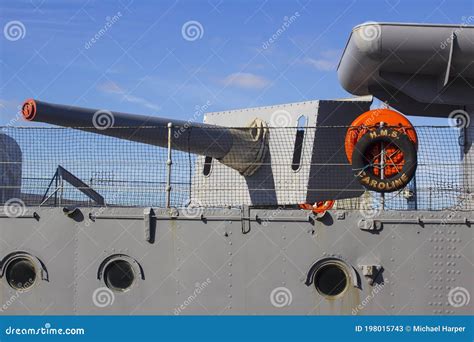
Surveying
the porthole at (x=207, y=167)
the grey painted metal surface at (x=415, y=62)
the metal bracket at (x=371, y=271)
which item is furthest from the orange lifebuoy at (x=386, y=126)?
the porthole at (x=207, y=167)

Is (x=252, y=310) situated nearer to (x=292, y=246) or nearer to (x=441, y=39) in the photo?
(x=292, y=246)

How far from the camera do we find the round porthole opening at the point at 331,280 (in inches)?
314

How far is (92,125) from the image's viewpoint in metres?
8.79

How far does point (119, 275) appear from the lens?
323 inches

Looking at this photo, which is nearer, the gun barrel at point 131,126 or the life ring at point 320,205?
the gun barrel at point 131,126

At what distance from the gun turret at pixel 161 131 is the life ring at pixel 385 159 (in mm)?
1300

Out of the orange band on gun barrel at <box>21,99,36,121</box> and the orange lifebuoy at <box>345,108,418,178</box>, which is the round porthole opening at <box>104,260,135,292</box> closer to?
the orange band on gun barrel at <box>21,99,36,121</box>

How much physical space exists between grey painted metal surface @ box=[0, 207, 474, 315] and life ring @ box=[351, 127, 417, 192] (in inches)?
16.4

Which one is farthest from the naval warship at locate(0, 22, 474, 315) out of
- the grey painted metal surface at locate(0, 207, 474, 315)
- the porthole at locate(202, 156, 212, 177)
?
the porthole at locate(202, 156, 212, 177)

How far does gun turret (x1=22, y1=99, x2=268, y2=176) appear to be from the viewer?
859 centimetres

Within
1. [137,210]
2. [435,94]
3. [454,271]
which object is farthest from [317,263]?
[435,94]

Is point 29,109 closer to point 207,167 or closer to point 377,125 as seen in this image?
point 207,167

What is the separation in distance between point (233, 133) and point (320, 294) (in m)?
3.17

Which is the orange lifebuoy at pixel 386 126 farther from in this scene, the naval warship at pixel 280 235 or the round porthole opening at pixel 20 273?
the round porthole opening at pixel 20 273
